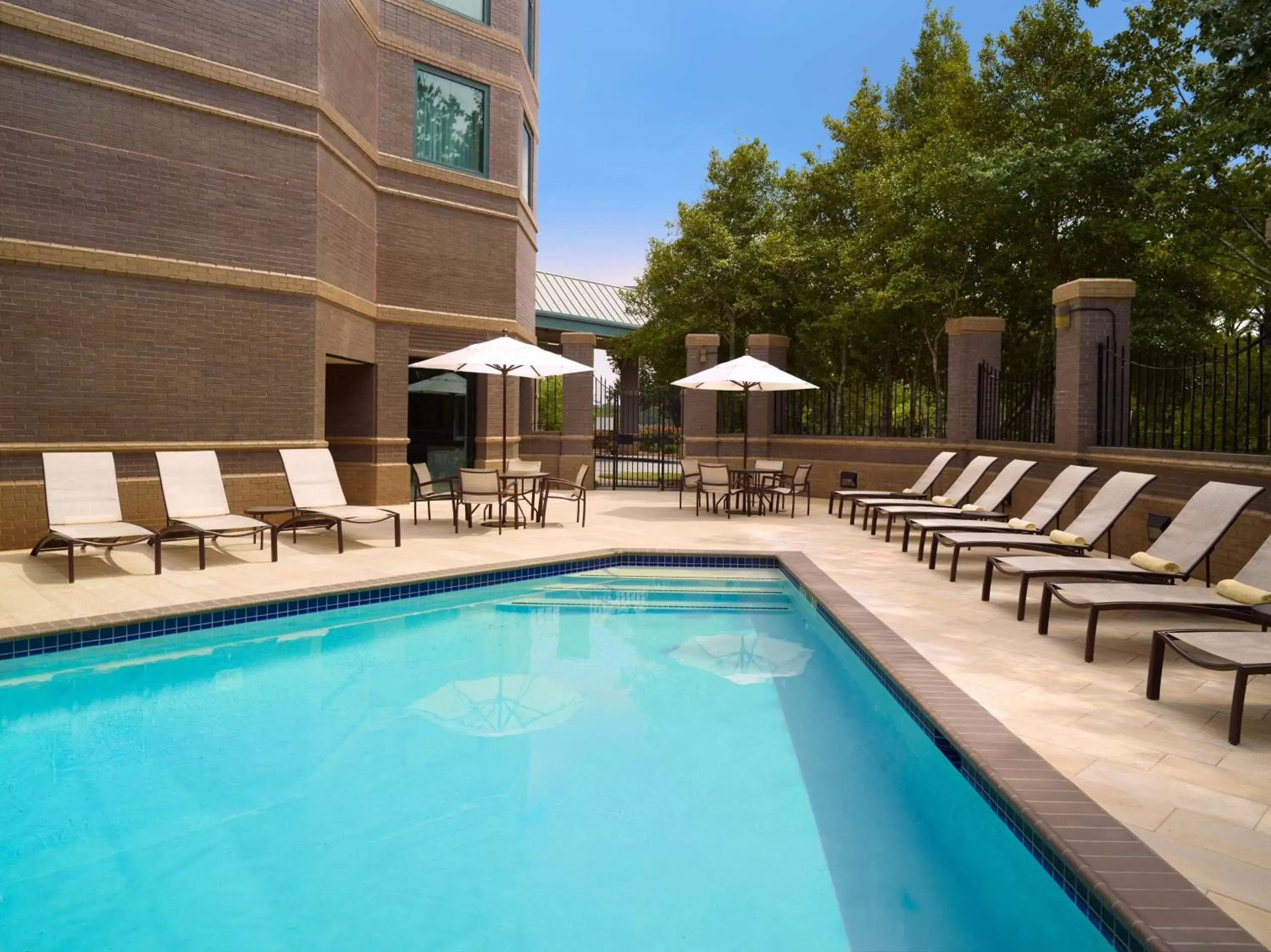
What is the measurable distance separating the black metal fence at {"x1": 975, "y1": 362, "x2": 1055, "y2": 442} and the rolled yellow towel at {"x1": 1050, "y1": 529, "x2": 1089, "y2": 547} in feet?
14.9

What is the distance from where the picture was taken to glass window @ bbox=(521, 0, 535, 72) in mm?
17656

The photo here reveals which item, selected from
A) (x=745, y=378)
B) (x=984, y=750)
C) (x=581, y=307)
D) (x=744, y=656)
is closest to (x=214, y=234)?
(x=745, y=378)

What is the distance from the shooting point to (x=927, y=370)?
21703 millimetres

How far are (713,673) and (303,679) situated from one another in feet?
9.26

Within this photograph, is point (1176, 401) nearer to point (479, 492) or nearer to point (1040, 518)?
point (1040, 518)

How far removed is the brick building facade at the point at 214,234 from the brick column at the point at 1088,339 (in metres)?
9.91

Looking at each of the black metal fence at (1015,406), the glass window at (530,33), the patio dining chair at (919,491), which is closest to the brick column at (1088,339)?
the black metal fence at (1015,406)

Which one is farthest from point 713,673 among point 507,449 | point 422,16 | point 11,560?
point 422,16

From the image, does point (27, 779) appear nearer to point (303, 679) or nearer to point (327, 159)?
point (303, 679)

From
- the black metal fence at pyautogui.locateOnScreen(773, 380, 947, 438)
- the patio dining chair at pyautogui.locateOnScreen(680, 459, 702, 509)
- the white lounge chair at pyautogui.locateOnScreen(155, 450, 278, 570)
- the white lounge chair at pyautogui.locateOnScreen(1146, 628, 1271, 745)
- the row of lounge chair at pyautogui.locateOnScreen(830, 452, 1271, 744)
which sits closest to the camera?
the white lounge chair at pyautogui.locateOnScreen(1146, 628, 1271, 745)

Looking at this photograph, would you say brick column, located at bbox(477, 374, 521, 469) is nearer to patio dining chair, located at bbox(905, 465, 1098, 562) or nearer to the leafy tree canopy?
the leafy tree canopy

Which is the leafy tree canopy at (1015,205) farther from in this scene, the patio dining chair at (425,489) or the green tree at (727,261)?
the patio dining chair at (425,489)

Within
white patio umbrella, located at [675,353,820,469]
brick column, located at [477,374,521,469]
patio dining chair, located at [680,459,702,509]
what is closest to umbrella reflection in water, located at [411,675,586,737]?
white patio umbrella, located at [675,353,820,469]

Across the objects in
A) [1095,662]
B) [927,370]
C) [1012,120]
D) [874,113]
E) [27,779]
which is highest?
[874,113]
